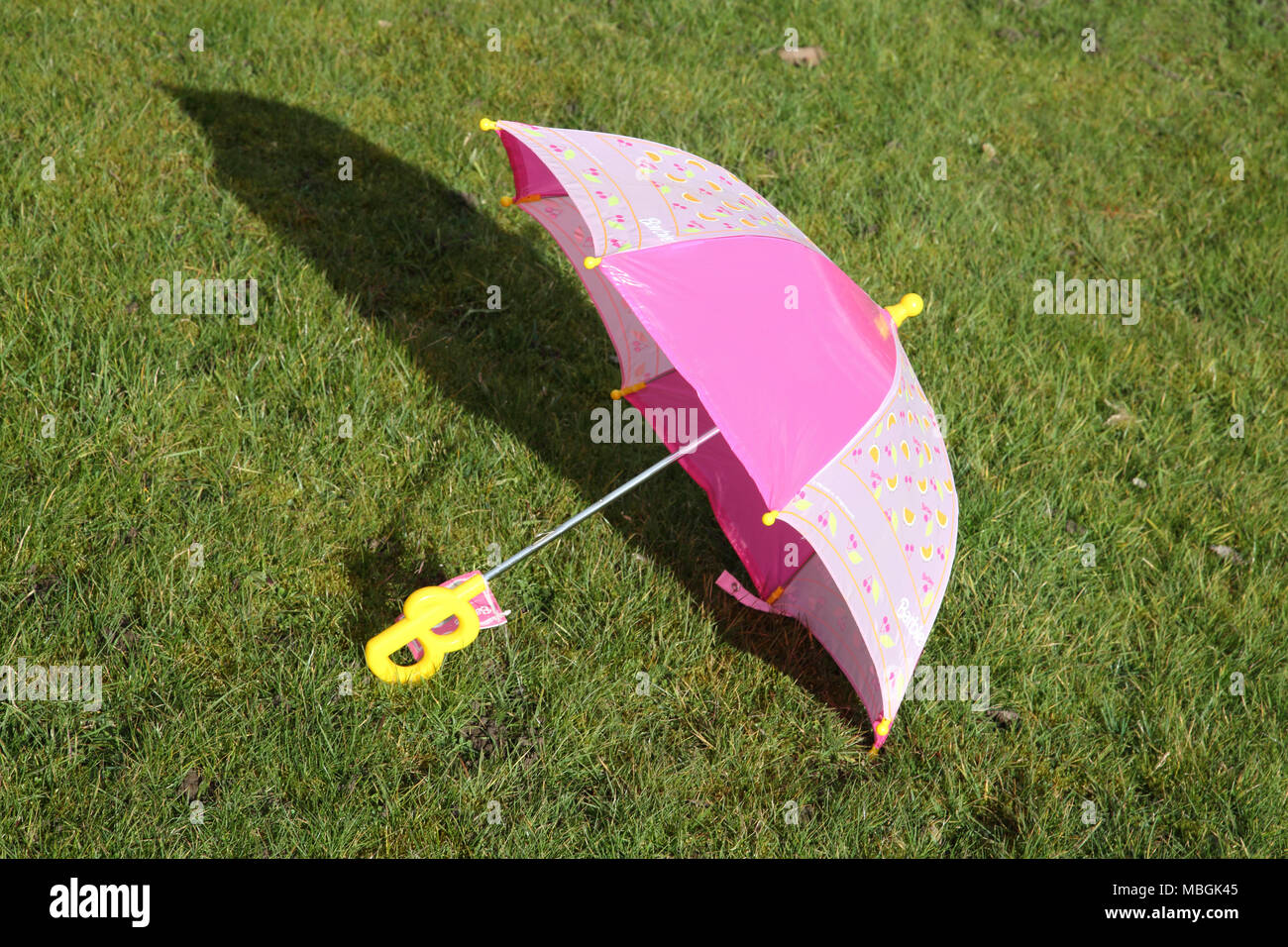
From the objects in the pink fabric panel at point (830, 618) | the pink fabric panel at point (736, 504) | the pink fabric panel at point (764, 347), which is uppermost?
the pink fabric panel at point (764, 347)

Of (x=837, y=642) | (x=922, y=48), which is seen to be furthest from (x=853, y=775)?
(x=922, y=48)

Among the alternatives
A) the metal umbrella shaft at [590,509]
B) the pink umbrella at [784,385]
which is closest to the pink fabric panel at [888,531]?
the pink umbrella at [784,385]

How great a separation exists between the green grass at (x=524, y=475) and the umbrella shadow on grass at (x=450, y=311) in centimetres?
2

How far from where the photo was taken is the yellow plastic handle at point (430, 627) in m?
3.01

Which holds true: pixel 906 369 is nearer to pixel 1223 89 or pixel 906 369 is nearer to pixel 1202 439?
pixel 1202 439

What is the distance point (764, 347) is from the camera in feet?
9.39

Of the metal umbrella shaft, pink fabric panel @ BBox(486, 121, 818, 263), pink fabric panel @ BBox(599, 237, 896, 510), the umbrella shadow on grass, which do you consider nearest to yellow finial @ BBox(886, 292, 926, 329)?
pink fabric panel @ BBox(599, 237, 896, 510)

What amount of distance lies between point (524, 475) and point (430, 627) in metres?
1.03

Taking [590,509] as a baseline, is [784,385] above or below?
above

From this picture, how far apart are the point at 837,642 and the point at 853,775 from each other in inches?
17.8

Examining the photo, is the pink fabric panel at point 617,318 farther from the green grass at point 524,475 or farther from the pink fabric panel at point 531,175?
the green grass at point 524,475

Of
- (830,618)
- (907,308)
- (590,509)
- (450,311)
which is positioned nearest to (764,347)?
(907,308)

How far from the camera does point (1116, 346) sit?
5238 millimetres

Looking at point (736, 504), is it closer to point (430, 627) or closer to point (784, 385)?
point (784, 385)
